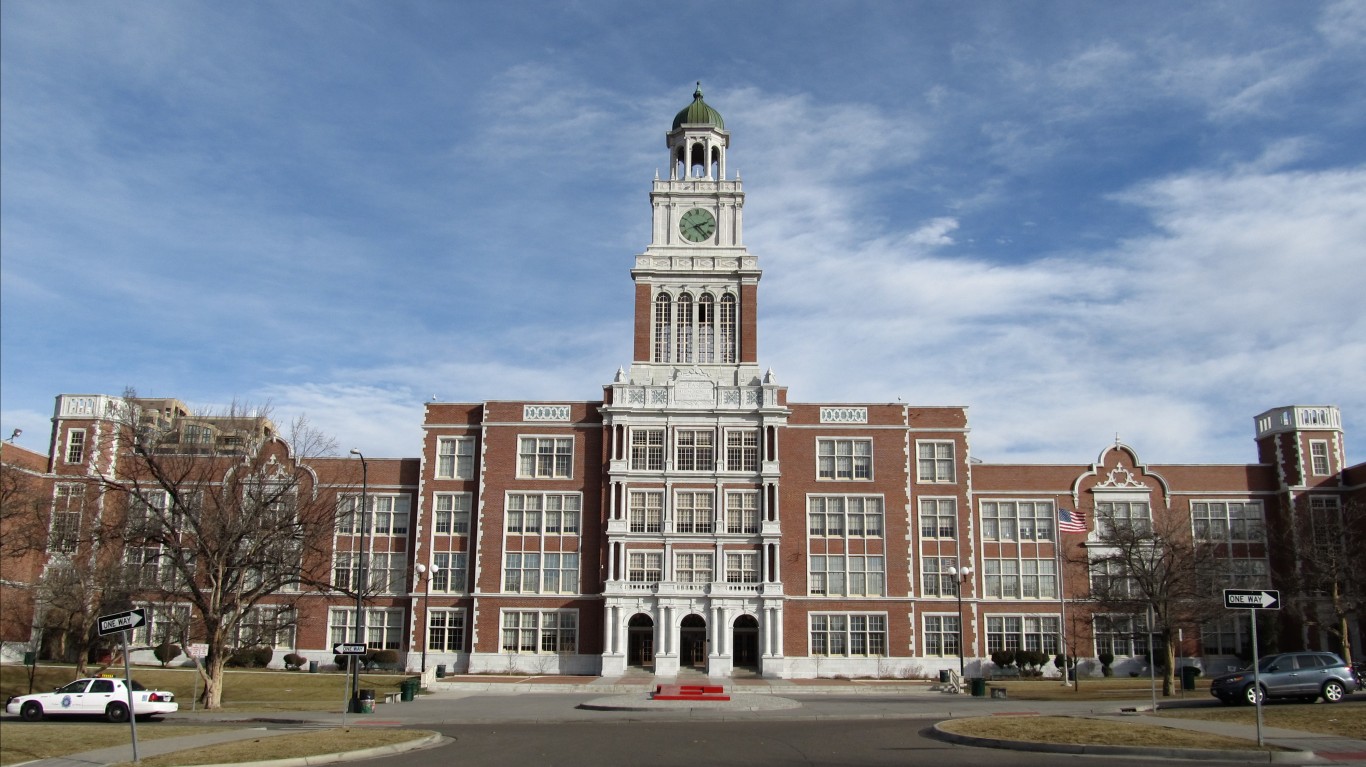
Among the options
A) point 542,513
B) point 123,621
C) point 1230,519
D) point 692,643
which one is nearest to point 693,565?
point 692,643

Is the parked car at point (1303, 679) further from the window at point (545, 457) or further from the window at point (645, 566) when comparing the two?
the window at point (545, 457)

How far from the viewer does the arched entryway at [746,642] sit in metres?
66.8

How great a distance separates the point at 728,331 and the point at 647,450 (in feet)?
32.5

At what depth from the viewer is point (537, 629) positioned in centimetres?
6744

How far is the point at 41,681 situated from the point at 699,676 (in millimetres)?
32476

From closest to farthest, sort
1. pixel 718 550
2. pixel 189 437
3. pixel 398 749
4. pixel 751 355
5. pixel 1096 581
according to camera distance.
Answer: pixel 398 749
pixel 189 437
pixel 1096 581
pixel 718 550
pixel 751 355

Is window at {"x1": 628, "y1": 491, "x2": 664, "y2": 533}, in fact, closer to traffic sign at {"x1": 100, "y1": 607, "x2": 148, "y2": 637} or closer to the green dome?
the green dome

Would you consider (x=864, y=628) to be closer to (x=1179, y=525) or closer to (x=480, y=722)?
(x=1179, y=525)

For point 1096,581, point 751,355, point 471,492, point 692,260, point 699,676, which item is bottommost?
point 699,676

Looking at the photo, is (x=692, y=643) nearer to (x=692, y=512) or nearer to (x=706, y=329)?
(x=692, y=512)

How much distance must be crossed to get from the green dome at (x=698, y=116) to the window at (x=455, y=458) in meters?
26.0

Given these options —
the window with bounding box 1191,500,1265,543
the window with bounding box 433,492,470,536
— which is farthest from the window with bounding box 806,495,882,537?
the window with bounding box 433,492,470,536

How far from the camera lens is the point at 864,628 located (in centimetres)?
6694

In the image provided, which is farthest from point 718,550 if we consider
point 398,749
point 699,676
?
point 398,749
